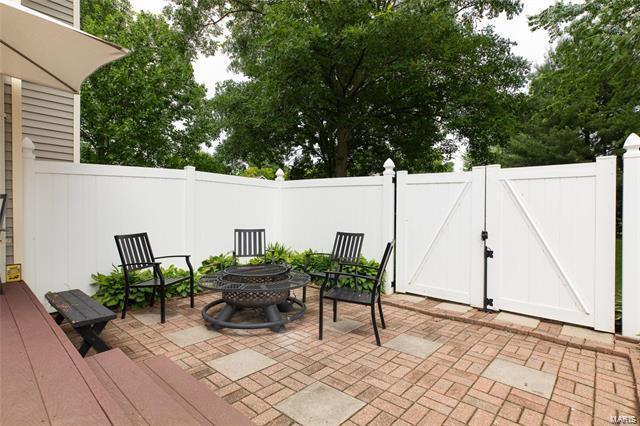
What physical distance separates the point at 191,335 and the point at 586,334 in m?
4.00

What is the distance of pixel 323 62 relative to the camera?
8664 millimetres

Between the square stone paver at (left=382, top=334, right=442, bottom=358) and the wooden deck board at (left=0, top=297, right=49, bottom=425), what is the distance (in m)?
2.59

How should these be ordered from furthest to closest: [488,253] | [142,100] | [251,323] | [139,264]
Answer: [142,100] → [488,253] → [139,264] → [251,323]

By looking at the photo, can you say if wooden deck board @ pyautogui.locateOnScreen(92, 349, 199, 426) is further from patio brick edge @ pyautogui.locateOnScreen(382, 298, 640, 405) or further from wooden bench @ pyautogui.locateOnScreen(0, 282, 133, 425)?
patio brick edge @ pyautogui.locateOnScreen(382, 298, 640, 405)

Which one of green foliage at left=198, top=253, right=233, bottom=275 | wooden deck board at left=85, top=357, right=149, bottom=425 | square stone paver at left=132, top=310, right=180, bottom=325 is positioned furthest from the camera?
green foliage at left=198, top=253, right=233, bottom=275

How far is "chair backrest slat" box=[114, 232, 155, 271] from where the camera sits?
380cm

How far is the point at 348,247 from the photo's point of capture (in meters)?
4.60

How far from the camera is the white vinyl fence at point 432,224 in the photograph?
→ 351 cm

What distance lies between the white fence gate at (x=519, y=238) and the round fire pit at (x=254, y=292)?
1930 millimetres

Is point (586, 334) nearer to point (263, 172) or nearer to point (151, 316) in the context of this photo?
point (151, 316)

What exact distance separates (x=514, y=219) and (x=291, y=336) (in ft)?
9.65

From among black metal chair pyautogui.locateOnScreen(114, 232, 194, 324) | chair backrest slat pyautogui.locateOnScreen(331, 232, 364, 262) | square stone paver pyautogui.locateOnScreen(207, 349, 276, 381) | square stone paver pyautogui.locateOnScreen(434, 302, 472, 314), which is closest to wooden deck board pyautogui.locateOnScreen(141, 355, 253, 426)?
square stone paver pyautogui.locateOnScreen(207, 349, 276, 381)

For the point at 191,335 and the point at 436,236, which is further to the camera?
the point at 436,236

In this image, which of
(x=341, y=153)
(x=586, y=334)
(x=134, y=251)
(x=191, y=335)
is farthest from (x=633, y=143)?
(x=341, y=153)
